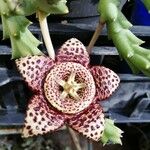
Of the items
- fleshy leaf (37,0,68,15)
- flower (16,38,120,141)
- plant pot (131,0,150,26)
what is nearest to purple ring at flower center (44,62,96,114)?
flower (16,38,120,141)

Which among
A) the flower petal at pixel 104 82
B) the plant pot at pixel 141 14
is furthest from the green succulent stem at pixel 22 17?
the plant pot at pixel 141 14

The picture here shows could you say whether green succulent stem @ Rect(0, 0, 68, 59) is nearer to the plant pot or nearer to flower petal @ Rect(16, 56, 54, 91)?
flower petal @ Rect(16, 56, 54, 91)

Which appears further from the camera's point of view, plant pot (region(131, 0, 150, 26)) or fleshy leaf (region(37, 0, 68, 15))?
plant pot (region(131, 0, 150, 26))

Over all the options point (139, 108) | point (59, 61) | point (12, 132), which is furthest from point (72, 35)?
point (12, 132)

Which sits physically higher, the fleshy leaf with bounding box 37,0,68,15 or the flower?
the fleshy leaf with bounding box 37,0,68,15

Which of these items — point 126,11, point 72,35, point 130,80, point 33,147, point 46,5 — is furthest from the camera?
point 33,147

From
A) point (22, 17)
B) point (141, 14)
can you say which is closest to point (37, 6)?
point (22, 17)

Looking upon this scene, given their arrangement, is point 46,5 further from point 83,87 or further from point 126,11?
point 126,11
